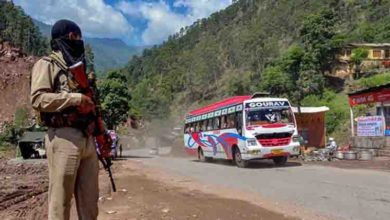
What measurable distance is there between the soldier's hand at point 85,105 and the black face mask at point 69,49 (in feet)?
1.18

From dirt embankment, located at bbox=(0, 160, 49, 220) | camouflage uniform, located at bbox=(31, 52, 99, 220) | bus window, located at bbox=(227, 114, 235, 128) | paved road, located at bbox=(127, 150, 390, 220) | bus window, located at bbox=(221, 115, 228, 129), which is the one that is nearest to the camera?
camouflage uniform, located at bbox=(31, 52, 99, 220)

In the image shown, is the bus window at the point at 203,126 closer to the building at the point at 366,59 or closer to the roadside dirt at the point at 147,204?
the roadside dirt at the point at 147,204

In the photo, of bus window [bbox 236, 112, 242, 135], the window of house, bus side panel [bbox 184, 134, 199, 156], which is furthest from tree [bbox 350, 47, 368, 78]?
bus window [bbox 236, 112, 242, 135]

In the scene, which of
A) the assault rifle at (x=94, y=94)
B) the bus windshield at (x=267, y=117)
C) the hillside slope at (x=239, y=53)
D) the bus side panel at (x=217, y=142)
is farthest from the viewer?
the hillside slope at (x=239, y=53)

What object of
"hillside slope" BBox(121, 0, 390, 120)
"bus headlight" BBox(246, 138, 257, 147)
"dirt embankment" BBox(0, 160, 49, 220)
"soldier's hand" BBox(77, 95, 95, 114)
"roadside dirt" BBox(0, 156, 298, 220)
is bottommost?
"dirt embankment" BBox(0, 160, 49, 220)

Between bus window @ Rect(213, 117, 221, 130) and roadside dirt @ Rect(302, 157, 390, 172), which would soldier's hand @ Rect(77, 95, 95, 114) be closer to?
roadside dirt @ Rect(302, 157, 390, 172)

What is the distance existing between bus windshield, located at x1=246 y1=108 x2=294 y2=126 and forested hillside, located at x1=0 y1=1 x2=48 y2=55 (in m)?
83.3

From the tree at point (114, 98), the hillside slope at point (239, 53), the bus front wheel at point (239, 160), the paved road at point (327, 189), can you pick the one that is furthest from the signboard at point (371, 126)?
the hillside slope at point (239, 53)

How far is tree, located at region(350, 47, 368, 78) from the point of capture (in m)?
62.9

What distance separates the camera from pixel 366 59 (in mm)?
65062

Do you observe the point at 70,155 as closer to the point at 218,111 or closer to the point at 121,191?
the point at 121,191

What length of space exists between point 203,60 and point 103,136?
113779 mm

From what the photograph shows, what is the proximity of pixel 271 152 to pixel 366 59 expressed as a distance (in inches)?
1993

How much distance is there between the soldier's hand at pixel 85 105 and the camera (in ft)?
13.3
